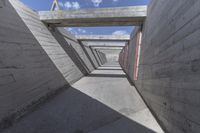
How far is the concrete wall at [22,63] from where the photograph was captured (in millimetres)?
2594

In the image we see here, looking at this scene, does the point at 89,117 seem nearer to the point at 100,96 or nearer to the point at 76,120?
the point at 76,120

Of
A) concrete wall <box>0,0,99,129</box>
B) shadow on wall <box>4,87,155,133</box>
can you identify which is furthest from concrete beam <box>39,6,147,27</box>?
shadow on wall <box>4,87,155,133</box>

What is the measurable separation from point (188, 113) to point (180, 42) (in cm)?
98

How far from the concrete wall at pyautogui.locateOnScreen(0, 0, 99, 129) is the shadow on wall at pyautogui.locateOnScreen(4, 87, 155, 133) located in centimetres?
39

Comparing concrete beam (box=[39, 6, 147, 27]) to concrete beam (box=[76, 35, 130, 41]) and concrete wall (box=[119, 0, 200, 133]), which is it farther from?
concrete beam (box=[76, 35, 130, 41])

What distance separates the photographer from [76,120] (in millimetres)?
2621

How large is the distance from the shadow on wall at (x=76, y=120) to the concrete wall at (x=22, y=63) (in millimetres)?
385

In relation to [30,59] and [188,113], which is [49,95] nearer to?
[30,59]

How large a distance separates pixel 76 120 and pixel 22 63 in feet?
6.60

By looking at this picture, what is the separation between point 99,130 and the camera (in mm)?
2258

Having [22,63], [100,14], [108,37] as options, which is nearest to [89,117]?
[22,63]

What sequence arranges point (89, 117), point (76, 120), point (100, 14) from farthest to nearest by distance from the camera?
point (100, 14)
point (89, 117)
point (76, 120)

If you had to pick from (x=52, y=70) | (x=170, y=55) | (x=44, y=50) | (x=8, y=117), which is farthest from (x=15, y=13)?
(x=170, y=55)

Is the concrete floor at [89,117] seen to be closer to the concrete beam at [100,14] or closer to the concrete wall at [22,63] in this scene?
the concrete wall at [22,63]
